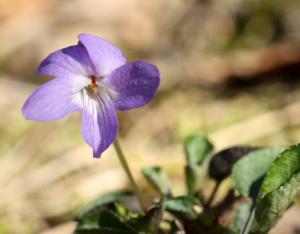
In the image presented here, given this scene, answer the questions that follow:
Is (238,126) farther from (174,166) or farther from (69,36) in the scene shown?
(69,36)

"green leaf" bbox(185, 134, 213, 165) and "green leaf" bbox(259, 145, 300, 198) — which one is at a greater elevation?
"green leaf" bbox(185, 134, 213, 165)

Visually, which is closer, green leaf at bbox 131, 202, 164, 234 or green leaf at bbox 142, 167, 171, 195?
green leaf at bbox 131, 202, 164, 234

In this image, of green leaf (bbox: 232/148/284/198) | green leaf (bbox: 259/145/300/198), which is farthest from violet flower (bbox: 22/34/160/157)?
green leaf (bbox: 232/148/284/198)

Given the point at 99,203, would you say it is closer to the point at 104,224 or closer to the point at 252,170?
the point at 104,224

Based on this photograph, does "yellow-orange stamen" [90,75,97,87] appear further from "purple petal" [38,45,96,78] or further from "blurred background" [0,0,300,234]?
"blurred background" [0,0,300,234]

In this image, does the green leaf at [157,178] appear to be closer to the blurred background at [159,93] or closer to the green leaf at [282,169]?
the green leaf at [282,169]

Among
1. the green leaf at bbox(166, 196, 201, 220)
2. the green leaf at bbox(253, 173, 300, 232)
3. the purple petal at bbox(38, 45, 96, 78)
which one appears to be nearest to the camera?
the green leaf at bbox(253, 173, 300, 232)

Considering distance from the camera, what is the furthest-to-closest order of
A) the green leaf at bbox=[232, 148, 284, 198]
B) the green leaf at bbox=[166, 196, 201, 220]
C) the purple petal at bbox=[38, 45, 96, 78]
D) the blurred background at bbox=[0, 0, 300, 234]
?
the blurred background at bbox=[0, 0, 300, 234] < the green leaf at bbox=[232, 148, 284, 198] < the green leaf at bbox=[166, 196, 201, 220] < the purple petal at bbox=[38, 45, 96, 78]
